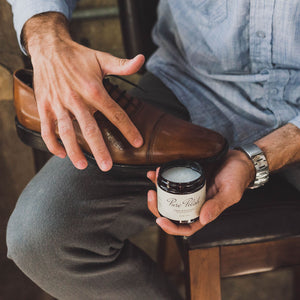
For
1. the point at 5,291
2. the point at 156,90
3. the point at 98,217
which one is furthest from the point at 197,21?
the point at 5,291

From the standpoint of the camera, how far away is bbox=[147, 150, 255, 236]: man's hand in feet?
2.15

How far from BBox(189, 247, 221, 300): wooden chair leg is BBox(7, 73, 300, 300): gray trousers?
0.08 metres

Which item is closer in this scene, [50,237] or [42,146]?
[50,237]

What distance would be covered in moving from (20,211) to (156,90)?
18.8 inches

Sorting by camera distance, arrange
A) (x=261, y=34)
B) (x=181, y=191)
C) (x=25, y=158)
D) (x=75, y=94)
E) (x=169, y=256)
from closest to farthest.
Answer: (x=181, y=191), (x=75, y=94), (x=261, y=34), (x=25, y=158), (x=169, y=256)

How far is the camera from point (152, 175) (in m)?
0.73

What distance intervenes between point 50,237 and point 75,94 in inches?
11.5

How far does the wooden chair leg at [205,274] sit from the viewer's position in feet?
2.53

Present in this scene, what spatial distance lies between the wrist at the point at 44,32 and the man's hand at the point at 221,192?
1.15 ft

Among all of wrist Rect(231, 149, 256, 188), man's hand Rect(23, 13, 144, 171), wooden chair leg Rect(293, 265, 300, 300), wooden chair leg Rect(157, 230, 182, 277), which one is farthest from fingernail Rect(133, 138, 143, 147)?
wooden chair leg Rect(293, 265, 300, 300)

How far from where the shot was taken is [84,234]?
759 mm

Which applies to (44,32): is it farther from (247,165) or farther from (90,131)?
(247,165)

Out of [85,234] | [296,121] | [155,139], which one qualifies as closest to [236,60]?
[296,121]

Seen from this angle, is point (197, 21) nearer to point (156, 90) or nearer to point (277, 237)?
point (156, 90)
